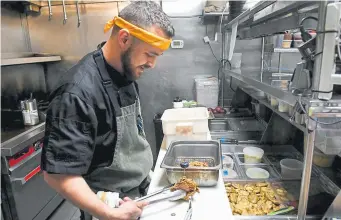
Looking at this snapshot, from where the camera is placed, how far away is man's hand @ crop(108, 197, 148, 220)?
967 millimetres

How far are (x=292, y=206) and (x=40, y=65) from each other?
3.33m

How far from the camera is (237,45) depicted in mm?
3098

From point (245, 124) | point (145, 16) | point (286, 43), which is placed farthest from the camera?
point (245, 124)

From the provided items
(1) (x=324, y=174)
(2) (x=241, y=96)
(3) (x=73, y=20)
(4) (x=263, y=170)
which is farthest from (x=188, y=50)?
(1) (x=324, y=174)

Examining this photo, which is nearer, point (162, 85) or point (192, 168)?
point (192, 168)

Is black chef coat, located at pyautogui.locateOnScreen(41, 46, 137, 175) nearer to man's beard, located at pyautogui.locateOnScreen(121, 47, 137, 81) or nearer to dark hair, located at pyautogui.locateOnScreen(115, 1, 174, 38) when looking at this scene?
man's beard, located at pyautogui.locateOnScreen(121, 47, 137, 81)

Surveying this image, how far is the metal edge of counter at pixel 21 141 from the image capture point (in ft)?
6.10

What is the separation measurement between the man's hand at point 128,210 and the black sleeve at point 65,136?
8.8 inches

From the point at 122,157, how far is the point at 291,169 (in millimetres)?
1075

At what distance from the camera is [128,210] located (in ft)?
3.23

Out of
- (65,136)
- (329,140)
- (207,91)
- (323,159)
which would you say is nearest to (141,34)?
(65,136)

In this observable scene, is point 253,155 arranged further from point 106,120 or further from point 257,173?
point 106,120

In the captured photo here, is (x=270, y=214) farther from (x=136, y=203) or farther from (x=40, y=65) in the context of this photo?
(x=40, y=65)

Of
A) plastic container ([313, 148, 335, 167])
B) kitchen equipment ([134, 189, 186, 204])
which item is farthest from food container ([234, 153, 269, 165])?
kitchen equipment ([134, 189, 186, 204])
